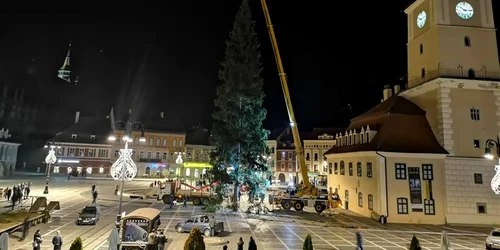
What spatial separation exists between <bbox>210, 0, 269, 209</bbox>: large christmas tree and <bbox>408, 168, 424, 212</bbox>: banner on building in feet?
48.1

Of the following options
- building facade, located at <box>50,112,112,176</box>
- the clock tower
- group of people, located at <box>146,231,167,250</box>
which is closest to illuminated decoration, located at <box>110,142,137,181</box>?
Answer: group of people, located at <box>146,231,167,250</box>

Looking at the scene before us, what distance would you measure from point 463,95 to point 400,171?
10.3 m

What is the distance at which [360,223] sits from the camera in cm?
2903

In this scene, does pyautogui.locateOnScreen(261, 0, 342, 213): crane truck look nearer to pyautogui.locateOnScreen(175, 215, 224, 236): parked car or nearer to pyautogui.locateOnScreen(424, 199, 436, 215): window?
pyautogui.locateOnScreen(424, 199, 436, 215): window

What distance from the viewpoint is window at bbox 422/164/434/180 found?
3041cm

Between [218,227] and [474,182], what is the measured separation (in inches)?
1008

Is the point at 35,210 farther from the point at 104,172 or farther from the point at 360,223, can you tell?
the point at 104,172

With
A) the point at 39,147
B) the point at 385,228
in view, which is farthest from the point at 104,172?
the point at 385,228

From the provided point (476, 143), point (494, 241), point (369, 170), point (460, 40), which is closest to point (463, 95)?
point (476, 143)

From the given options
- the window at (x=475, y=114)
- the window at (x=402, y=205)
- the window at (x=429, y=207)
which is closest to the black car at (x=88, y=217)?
the window at (x=402, y=205)

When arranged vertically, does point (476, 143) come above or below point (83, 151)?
above

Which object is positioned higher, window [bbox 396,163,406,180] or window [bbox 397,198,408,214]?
window [bbox 396,163,406,180]

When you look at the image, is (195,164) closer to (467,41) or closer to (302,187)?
(302,187)

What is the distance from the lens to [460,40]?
32.8m
